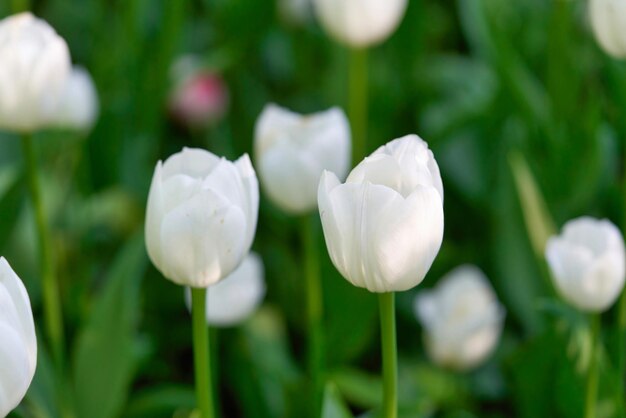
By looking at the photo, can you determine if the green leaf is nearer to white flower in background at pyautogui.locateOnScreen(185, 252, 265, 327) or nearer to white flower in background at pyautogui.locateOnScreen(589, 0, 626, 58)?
white flower in background at pyautogui.locateOnScreen(185, 252, 265, 327)

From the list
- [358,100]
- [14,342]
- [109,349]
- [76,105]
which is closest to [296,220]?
[358,100]

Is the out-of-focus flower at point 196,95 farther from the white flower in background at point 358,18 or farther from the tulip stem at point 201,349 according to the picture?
the tulip stem at point 201,349

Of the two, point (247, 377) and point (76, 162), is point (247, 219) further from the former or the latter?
point (76, 162)

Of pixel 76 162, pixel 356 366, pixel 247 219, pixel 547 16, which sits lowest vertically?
pixel 356 366

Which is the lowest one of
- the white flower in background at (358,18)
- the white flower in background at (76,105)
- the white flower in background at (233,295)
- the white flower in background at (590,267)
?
the white flower in background at (233,295)

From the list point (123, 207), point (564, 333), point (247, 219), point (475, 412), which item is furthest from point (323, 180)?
point (123, 207)

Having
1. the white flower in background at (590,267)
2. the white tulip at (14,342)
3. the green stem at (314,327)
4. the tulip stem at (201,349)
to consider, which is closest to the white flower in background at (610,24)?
the white flower in background at (590,267)
